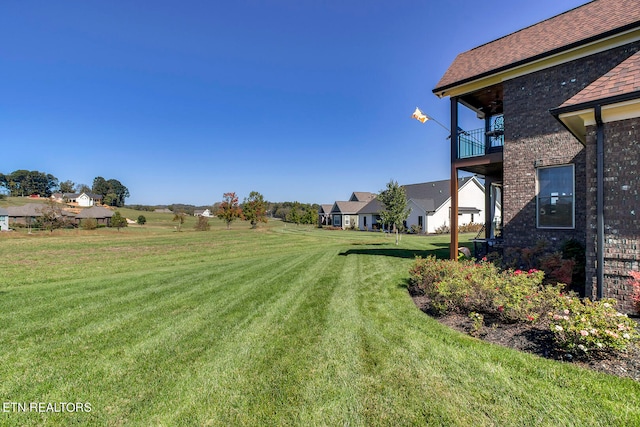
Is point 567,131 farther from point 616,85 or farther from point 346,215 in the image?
point 346,215

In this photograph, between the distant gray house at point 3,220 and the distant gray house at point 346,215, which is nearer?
the distant gray house at point 3,220

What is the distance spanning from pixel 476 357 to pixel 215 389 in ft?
11.0

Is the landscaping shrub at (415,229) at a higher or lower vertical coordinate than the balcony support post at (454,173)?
lower

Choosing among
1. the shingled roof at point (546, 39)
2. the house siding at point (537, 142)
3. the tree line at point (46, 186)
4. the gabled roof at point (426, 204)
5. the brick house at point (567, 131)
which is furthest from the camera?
the tree line at point (46, 186)

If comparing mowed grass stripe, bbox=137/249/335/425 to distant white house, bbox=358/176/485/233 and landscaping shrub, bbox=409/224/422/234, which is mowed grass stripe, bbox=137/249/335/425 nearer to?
distant white house, bbox=358/176/485/233

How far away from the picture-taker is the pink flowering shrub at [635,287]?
4848 millimetres

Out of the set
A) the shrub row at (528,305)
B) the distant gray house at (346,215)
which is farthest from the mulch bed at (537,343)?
the distant gray house at (346,215)

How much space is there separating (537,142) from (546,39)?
3.28m

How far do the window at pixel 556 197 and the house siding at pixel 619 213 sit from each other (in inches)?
119

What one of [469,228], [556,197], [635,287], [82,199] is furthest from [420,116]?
[82,199]

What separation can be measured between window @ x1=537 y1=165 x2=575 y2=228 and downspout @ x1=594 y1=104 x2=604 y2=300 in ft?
10.0

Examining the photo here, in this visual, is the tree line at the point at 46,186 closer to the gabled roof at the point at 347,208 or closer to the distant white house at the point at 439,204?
the gabled roof at the point at 347,208

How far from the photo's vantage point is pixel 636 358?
3.54 metres

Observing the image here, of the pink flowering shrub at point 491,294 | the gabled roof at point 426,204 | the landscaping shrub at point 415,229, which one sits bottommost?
the pink flowering shrub at point 491,294
